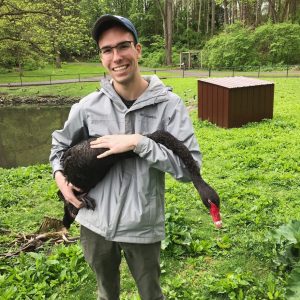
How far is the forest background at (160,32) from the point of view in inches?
765

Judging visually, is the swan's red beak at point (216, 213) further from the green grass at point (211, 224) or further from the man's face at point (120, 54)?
the green grass at point (211, 224)

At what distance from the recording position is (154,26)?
4844cm

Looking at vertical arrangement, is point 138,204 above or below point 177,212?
above

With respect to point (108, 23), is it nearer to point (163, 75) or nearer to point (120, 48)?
point (120, 48)

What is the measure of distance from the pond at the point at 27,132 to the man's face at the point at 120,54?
877 centimetres

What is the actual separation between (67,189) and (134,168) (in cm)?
46

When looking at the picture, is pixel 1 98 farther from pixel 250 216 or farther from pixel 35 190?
pixel 250 216

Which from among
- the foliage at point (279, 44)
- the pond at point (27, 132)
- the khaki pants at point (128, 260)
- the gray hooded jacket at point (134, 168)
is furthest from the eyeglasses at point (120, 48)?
the foliage at point (279, 44)

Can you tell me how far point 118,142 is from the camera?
200 centimetres

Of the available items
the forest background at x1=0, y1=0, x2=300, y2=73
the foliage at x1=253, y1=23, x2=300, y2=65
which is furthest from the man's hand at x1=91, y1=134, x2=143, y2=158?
the foliage at x1=253, y1=23, x2=300, y2=65

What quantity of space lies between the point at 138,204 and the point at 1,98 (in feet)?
70.7

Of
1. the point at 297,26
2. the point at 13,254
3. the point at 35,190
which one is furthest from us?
the point at 297,26

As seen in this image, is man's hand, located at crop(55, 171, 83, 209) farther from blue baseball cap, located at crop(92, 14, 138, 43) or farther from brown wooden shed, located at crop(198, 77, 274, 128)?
brown wooden shed, located at crop(198, 77, 274, 128)

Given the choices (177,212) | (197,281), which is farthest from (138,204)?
(177,212)
